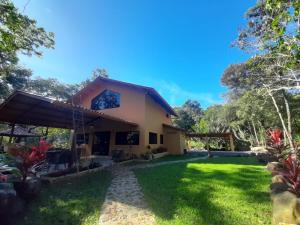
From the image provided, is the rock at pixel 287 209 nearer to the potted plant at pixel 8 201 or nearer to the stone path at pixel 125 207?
the stone path at pixel 125 207

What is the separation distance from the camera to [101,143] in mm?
15883

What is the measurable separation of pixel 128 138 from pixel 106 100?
14.5 feet

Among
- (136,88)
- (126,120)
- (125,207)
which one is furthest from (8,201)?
(136,88)

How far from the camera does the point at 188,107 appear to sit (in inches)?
1734

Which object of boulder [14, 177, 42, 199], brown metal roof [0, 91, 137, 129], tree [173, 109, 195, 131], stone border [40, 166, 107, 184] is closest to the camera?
boulder [14, 177, 42, 199]

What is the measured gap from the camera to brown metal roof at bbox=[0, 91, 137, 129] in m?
7.42

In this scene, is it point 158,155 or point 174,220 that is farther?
point 158,155

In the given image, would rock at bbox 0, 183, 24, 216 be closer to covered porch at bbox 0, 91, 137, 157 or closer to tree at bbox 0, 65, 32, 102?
covered porch at bbox 0, 91, 137, 157

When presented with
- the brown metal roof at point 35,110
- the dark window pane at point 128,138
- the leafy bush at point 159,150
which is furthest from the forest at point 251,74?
the dark window pane at point 128,138

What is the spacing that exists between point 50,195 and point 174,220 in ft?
13.1

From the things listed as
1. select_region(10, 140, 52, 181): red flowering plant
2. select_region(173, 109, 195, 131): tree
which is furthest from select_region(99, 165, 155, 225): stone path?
select_region(173, 109, 195, 131): tree

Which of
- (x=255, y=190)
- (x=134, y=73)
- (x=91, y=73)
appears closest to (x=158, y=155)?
(x=134, y=73)

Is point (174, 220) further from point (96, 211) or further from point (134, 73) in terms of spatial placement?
point (134, 73)

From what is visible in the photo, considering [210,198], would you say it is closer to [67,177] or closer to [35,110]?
[67,177]
